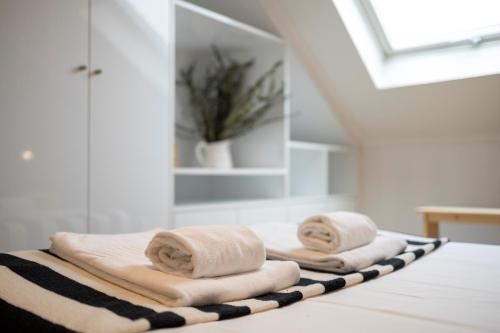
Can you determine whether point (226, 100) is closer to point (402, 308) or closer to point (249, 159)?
point (249, 159)

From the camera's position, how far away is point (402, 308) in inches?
33.4

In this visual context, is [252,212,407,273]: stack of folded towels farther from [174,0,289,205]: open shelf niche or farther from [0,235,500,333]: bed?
[174,0,289,205]: open shelf niche

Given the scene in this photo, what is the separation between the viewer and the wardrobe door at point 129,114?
183 cm

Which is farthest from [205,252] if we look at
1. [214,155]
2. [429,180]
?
[429,180]

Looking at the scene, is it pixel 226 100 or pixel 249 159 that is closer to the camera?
pixel 226 100

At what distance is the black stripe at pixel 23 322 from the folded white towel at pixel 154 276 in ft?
0.61

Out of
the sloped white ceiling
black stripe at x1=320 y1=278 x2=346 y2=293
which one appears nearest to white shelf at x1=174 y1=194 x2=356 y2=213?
the sloped white ceiling

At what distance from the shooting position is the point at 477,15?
2531mm

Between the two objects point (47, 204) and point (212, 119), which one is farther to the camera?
point (212, 119)

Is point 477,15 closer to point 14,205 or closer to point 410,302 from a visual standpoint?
point 410,302

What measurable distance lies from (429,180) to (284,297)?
248cm

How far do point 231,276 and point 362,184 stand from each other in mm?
2644

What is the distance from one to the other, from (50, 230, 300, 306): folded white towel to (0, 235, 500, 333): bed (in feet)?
0.13

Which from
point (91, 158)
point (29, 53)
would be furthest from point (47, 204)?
point (29, 53)
